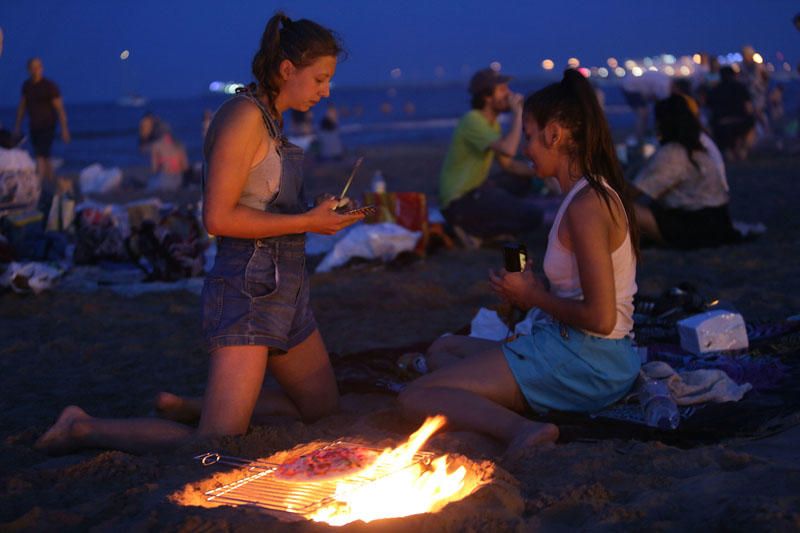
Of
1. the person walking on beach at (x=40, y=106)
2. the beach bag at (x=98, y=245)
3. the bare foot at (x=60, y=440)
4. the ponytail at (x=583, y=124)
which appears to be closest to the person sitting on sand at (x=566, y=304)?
the ponytail at (x=583, y=124)

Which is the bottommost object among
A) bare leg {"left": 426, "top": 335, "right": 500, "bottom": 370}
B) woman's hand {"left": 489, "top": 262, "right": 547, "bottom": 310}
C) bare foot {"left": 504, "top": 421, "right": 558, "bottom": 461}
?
bare foot {"left": 504, "top": 421, "right": 558, "bottom": 461}

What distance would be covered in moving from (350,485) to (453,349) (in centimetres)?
152

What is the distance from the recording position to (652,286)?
6.66 meters

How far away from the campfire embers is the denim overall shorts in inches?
21.4

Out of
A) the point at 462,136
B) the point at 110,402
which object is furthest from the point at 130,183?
the point at 110,402

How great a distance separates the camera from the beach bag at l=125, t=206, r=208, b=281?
7.81 m

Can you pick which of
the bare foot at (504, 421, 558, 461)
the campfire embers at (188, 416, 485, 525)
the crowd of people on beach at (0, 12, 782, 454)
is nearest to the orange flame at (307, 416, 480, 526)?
the campfire embers at (188, 416, 485, 525)

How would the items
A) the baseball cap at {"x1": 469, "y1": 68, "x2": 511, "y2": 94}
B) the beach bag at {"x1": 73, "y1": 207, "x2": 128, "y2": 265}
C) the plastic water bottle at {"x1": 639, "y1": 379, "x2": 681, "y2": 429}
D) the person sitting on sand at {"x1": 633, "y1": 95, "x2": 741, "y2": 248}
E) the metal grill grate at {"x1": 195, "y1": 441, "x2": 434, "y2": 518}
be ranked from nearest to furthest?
the metal grill grate at {"x1": 195, "y1": 441, "x2": 434, "y2": 518} → the plastic water bottle at {"x1": 639, "y1": 379, "x2": 681, "y2": 429} → the person sitting on sand at {"x1": 633, "y1": 95, "x2": 741, "y2": 248} → the beach bag at {"x1": 73, "y1": 207, "x2": 128, "y2": 265} → the baseball cap at {"x1": 469, "y1": 68, "x2": 511, "y2": 94}

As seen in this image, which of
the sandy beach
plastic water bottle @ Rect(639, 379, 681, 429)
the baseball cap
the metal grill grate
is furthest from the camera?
the baseball cap

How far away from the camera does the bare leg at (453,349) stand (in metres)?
4.26

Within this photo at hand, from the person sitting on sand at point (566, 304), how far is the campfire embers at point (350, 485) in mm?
507

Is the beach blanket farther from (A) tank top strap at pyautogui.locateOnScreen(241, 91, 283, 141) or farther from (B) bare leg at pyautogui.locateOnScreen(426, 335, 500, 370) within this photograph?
(A) tank top strap at pyautogui.locateOnScreen(241, 91, 283, 141)

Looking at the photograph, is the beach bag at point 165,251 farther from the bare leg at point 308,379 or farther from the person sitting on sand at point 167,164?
the person sitting on sand at point 167,164

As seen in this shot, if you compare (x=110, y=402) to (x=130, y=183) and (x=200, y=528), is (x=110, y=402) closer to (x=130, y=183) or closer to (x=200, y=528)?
(x=200, y=528)
